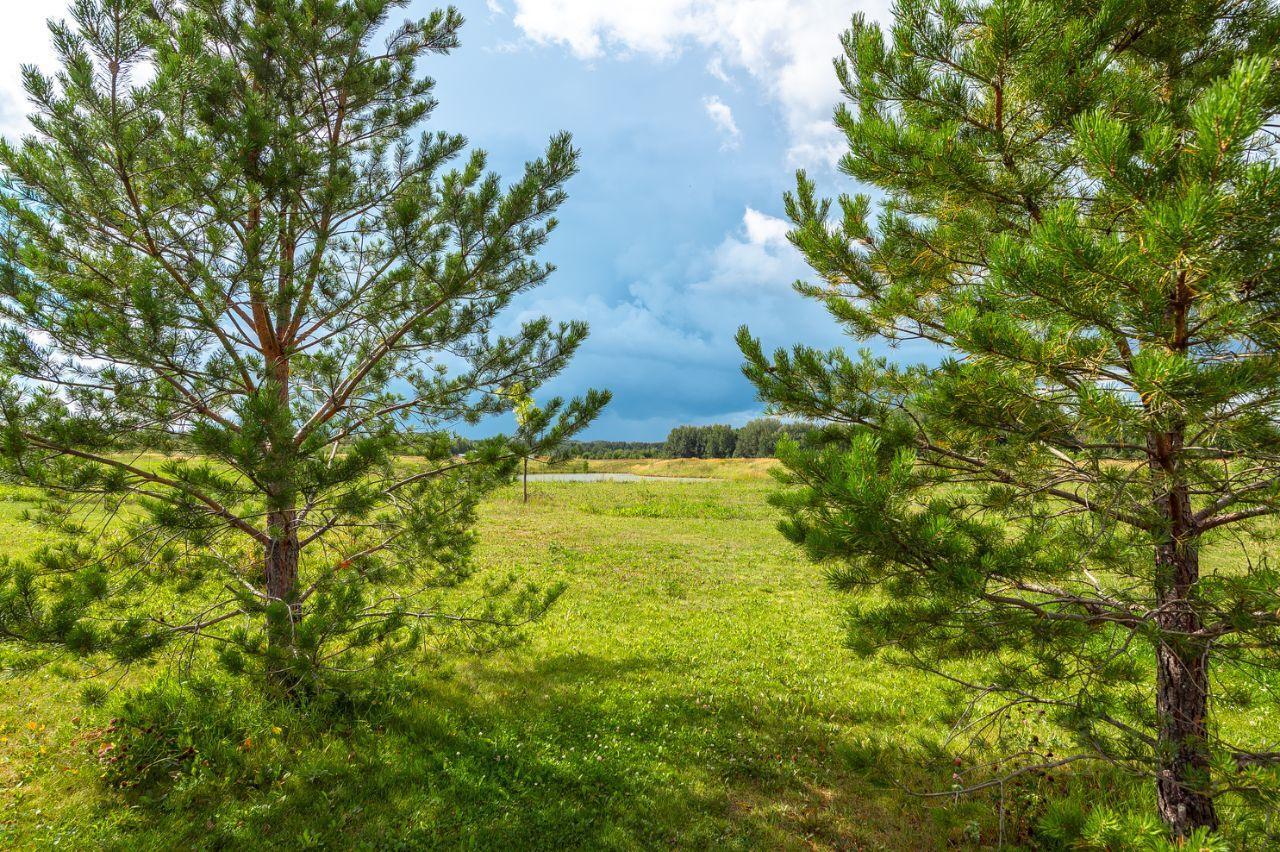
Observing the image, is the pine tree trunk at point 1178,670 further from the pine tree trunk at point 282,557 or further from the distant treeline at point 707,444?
the distant treeline at point 707,444

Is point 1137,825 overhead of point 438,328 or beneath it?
beneath

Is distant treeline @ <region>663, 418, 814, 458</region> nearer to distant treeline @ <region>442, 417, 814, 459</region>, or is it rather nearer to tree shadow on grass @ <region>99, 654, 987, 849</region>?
distant treeline @ <region>442, 417, 814, 459</region>

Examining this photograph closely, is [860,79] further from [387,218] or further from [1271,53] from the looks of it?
[387,218]

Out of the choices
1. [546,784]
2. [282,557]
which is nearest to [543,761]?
[546,784]

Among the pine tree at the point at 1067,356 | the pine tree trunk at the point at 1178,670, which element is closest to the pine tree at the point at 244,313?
the pine tree at the point at 1067,356

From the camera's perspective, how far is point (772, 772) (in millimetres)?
4758

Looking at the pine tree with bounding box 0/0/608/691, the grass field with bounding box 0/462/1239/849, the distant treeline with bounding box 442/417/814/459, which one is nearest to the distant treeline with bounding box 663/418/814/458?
the distant treeline with bounding box 442/417/814/459

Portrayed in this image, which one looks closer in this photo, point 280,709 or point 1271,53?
point 1271,53

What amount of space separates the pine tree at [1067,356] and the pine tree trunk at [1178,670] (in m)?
0.02

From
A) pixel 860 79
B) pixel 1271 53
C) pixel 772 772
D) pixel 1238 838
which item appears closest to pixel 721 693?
pixel 772 772

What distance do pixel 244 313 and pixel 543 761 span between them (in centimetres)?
511

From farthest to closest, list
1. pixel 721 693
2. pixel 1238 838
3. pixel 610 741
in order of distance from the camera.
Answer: pixel 721 693, pixel 610 741, pixel 1238 838

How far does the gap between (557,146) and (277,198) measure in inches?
97.9

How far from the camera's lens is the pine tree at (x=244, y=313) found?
141 inches
